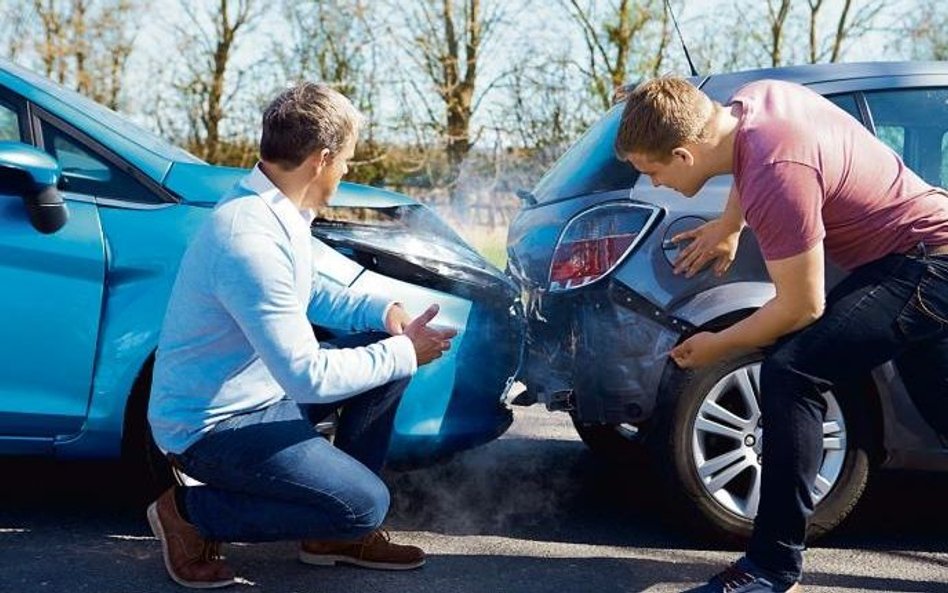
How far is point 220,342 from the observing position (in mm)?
2584

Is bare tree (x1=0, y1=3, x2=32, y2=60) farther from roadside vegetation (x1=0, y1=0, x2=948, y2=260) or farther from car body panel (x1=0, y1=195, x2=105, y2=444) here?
car body panel (x1=0, y1=195, x2=105, y2=444)

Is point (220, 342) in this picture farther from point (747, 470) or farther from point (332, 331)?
point (747, 470)

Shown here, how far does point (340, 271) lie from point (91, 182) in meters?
0.77

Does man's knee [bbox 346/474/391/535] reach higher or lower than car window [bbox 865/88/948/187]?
lower

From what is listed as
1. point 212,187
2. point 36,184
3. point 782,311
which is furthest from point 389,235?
point 782,311

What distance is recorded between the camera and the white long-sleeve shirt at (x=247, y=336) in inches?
96.3

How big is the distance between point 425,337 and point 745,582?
1.01 meters

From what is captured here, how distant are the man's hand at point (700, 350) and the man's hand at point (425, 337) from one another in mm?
624

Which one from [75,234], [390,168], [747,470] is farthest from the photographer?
[390,168]

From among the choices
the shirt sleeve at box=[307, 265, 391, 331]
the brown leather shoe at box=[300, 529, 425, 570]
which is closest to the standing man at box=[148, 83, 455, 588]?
the shirt sleeve at box=[307, 265, 391, 331]

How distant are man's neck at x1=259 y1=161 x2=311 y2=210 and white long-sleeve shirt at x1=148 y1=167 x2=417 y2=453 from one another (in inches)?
0.8

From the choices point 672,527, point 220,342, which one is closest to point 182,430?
point 220,342

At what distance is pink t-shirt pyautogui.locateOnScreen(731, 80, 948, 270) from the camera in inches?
96.3

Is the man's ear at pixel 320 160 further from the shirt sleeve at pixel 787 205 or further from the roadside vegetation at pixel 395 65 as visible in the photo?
the roadside vegetation at pixel 395 65
